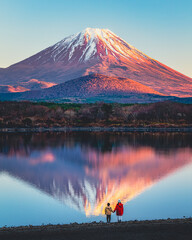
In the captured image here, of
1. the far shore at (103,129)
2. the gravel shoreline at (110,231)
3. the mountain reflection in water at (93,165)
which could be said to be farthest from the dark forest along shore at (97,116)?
the gravel shoreline at (110,231)

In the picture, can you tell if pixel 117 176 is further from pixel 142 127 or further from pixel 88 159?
pixel 142 127

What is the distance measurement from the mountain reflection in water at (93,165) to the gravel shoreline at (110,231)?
201 inches

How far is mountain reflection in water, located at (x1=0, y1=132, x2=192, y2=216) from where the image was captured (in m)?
→ 20.9

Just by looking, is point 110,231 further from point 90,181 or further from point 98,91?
point 98,91

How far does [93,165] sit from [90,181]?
6.37m

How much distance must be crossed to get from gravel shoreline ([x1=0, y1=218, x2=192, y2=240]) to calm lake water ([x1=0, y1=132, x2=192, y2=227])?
3.63m

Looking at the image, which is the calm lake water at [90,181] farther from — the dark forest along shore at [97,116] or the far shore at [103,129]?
the dark forest along shore at [97,116]

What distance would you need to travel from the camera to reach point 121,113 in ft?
274

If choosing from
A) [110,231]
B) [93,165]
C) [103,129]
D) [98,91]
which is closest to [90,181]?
[93,165]

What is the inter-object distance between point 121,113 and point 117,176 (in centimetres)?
5749

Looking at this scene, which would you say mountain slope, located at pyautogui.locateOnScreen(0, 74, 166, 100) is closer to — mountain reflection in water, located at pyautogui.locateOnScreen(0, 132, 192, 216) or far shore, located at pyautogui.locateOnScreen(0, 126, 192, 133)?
far shore, located at pyautogui.locateOnScreen(0, 126, 192, 133)

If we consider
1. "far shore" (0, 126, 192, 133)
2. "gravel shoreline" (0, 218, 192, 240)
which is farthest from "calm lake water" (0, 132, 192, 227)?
"far shore" (0, 126, 192, 133)

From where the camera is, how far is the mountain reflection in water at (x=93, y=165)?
20.9 metres

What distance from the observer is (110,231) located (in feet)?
36.7
